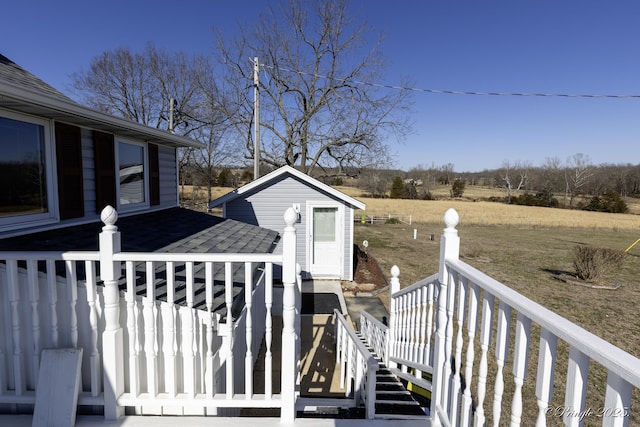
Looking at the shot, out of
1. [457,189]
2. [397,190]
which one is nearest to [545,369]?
[397,190]

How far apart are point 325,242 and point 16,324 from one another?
325 inches

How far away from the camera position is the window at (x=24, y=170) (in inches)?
132

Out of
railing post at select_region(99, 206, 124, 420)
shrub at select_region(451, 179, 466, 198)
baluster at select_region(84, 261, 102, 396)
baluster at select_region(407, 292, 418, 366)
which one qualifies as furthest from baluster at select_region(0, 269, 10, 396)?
shrub at select_region(451, 179, 466, 198)

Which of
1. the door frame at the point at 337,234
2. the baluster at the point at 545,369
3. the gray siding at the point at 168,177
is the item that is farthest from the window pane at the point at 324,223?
the baluster at the point at 545,369

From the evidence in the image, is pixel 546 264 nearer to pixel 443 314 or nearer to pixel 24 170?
pixel 443 314

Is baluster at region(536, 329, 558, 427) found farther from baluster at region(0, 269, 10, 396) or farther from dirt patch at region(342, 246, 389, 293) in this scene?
dirt patch at region(342, 246, 389, 293)

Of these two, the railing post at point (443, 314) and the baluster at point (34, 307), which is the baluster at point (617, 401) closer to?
the railing post at point (443, 314)

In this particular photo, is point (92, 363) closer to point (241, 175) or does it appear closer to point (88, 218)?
point (88, 218)

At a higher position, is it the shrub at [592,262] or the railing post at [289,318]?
the railing post at [289,318]

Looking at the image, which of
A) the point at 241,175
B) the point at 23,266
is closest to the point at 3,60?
the point at 23,266

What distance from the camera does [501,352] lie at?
1430 millimetres

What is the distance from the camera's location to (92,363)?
214 cm

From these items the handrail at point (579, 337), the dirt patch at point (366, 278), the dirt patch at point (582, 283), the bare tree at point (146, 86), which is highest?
the bare tree at point (146, 86)

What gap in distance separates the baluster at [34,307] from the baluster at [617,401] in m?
2.90
